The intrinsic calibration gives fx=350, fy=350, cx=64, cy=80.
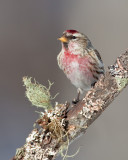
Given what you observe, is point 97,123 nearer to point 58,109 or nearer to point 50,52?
point 50,52

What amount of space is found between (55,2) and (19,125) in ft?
3.61

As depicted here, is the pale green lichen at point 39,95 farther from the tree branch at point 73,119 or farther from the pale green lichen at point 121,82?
the pale green lichen at point 121,82

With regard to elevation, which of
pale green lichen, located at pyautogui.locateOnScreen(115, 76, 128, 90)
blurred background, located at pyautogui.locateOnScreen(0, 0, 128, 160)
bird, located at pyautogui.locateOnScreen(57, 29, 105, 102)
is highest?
blurred background, located at pyautogui.locateOnScreen(0, 0, 128, 160)

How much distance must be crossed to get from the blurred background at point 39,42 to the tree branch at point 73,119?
1.78 m

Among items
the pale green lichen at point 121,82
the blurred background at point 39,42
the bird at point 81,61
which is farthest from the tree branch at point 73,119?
the blurred background at point 39,42

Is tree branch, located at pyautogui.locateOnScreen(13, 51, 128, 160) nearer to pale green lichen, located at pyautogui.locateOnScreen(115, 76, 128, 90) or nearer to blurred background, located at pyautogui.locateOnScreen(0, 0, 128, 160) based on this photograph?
pale green lichen, located at pyautogui.locateOnScreen(115, 76, 128, 90)

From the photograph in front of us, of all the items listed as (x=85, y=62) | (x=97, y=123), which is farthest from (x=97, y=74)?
(x=97, y=123)

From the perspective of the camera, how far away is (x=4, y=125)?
9.37 ft

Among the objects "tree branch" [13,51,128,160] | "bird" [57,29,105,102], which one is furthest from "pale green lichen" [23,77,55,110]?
"bird" [57,29,105,102]

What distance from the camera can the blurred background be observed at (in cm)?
266

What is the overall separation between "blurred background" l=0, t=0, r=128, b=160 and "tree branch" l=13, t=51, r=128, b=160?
178 cm

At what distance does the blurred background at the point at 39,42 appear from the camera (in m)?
2.66

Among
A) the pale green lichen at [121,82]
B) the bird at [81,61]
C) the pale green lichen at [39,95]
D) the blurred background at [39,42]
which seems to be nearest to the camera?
the pale green lichen at [121,82]

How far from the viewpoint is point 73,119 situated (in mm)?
767
